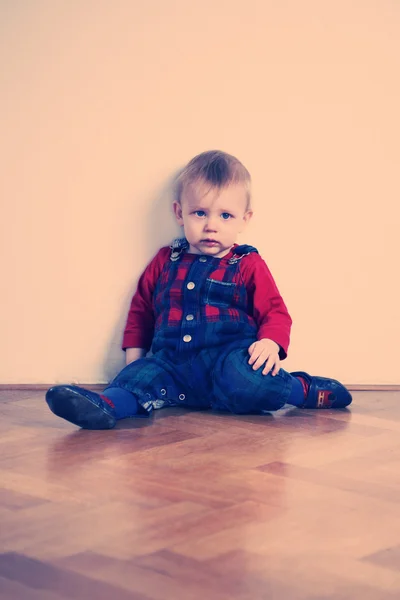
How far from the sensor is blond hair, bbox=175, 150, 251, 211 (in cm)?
171

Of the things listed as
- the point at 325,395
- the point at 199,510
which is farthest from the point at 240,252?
the point at 199,510

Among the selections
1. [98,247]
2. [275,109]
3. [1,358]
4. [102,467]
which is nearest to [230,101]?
[275,109]

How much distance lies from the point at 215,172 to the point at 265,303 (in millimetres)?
299

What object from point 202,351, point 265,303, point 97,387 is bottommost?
point 97,387

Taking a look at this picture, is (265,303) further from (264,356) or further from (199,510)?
(199,510)

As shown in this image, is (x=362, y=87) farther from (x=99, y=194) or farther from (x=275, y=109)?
(x=99, y=194)

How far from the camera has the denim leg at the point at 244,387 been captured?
157 centimetres

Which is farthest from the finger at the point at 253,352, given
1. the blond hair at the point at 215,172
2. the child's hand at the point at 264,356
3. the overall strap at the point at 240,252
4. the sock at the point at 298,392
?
the blond hair at the point at 215,172

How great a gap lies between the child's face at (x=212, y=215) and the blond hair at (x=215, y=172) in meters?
0.01

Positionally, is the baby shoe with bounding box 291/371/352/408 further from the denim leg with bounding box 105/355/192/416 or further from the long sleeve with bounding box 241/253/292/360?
the denim leg with bounding box 105/355/192/416

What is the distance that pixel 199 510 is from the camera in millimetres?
960

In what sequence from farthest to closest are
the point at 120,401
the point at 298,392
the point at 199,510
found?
the point at 298,392 → the point at 120,401 → the point at 199,510

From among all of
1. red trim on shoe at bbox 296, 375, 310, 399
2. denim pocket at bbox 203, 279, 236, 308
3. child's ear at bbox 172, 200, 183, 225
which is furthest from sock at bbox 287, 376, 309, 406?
child's ear at bbox 172, 200, 183, 225

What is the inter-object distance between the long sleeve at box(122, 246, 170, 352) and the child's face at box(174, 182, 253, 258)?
0.32 feet
